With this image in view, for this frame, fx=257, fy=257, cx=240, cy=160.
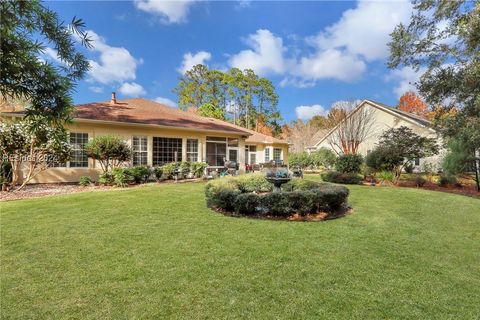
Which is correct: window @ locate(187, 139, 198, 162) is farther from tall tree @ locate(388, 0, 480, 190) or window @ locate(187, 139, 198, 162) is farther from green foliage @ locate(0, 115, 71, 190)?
tall tree @ locate(388, 0, 480, 190)

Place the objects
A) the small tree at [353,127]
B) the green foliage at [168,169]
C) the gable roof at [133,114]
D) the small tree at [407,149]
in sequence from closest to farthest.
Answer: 1. the gable roof at [133,114]
2. the green foliage at [168,169]
3. the small tree at [407,149]
4. the small tree at [353,127]

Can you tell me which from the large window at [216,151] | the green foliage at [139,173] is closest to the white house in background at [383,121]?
the large window at [216,151]

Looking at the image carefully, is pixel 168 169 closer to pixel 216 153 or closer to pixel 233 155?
pixel 216 153

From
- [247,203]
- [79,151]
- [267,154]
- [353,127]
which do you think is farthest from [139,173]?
[353,127]

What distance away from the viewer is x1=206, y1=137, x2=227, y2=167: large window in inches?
710

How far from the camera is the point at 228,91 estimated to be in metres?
40.8

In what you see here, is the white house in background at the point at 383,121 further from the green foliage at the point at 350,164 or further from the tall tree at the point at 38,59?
the tall tree at the point at 38,59

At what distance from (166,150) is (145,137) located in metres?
1.49

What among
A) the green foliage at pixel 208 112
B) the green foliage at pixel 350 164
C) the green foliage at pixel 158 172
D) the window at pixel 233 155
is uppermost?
the green foliage at pixel 208 112

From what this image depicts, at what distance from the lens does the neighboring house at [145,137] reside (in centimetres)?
1336

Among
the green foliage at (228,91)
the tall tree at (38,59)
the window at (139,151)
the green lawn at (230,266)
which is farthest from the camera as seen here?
the green foliage at (228,91)

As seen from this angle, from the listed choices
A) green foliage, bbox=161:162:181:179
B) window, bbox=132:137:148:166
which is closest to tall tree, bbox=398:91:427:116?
green foliage, bbox=161:162:181:179

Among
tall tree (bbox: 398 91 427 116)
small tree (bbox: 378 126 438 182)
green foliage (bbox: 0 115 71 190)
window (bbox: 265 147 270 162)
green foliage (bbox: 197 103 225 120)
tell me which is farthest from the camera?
tall tree (bbox: 398 91 427 116)

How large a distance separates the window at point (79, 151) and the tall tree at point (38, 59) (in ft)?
43.7
